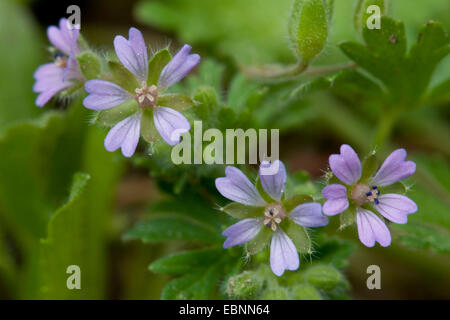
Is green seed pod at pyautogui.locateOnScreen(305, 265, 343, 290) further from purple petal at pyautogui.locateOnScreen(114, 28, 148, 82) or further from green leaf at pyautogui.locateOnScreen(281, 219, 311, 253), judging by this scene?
purple petal at pyautogui.locateOnScreen(114, 28, 148, 82)

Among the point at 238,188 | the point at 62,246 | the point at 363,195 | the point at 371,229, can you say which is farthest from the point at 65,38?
the point at 371,229

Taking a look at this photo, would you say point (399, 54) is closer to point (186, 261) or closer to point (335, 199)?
point (335, 199)

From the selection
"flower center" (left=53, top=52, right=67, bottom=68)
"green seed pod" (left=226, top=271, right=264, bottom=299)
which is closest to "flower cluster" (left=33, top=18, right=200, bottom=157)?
"flower center" (left=53, top=52, right=67, bottom=68)

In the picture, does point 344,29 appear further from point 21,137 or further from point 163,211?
point 21,137

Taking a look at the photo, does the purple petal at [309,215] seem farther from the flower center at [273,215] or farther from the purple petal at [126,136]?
the purple petal at [126,136]

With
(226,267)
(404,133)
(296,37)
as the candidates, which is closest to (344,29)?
(404,133)

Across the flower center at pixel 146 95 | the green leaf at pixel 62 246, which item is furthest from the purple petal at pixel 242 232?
the green leaf at pixel 62 246
